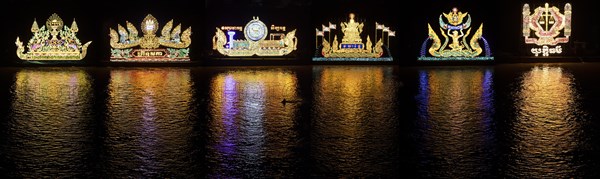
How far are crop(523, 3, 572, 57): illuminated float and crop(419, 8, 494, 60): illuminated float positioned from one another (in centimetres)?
129

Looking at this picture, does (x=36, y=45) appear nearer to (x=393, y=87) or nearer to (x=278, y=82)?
(x=278, y=82)

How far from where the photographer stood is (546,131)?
7.43 meters

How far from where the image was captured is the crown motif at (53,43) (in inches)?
778

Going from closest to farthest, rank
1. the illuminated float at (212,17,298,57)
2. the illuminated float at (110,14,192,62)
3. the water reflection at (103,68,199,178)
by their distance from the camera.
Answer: the water reflection at (103,68,199,178) → the illuminated float at (110,14,192,62) → the illuminated float at (212,17,298,57)

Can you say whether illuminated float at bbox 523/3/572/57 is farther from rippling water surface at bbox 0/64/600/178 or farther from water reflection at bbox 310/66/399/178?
water reflection at bbox 310/66/399/178

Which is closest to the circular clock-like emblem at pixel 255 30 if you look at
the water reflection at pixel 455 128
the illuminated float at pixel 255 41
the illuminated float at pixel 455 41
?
the illuminated float at pixel 255 41

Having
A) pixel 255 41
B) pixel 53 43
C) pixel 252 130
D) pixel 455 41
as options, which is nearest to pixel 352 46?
pixel 255 41

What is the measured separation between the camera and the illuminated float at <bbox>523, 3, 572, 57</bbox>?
20.2 m

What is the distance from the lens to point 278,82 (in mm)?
14031

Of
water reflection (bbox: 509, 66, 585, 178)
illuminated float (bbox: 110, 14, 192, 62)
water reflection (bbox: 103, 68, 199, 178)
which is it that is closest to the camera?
water reflection (bbox: 509, 66, 585, 178)

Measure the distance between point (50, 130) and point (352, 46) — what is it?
1302cm

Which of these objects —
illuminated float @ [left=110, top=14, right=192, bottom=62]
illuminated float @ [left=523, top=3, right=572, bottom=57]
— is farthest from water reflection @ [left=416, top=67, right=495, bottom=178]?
illuminated float @ [left=110, top=14, right=192, bottom=62]

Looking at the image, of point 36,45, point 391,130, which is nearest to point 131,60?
point 36,45

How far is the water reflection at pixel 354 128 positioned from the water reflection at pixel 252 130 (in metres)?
0.27
